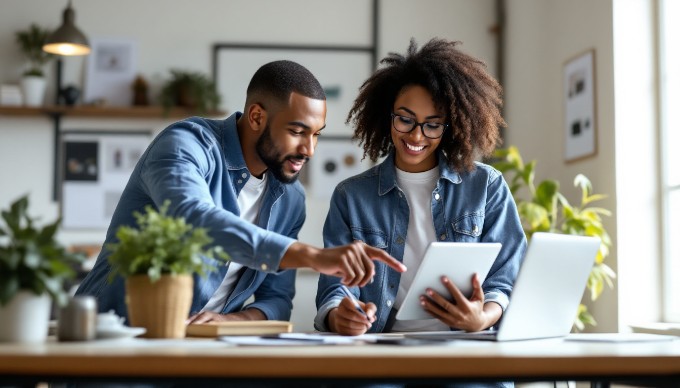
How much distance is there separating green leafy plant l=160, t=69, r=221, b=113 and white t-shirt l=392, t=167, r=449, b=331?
317 centimetres

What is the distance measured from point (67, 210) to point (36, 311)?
13.5 ft

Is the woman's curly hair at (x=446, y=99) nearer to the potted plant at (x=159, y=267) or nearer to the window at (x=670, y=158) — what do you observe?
the potted plant at (x=159, y=267)

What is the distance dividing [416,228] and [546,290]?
1.86 feet

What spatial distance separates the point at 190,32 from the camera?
5.63 m

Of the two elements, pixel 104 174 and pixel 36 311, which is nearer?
pixel 36 311

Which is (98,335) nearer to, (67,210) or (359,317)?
(359,317)

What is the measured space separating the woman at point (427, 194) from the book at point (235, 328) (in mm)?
293

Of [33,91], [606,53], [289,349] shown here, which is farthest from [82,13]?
[289,349]

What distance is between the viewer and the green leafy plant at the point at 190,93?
5422mm

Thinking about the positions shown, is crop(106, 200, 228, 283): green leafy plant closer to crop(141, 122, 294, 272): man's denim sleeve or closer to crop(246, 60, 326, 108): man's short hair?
crop(141, 122, 294, 272): man's denim sleeve

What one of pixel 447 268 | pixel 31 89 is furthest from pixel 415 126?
pixel 31 89

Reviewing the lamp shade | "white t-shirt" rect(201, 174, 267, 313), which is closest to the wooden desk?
"white t-shirt" rect(201, 174, 267, 313)

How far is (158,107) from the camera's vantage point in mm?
5445

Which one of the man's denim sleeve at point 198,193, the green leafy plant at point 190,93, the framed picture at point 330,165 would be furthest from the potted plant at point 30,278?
the framed picture at point 330,165
